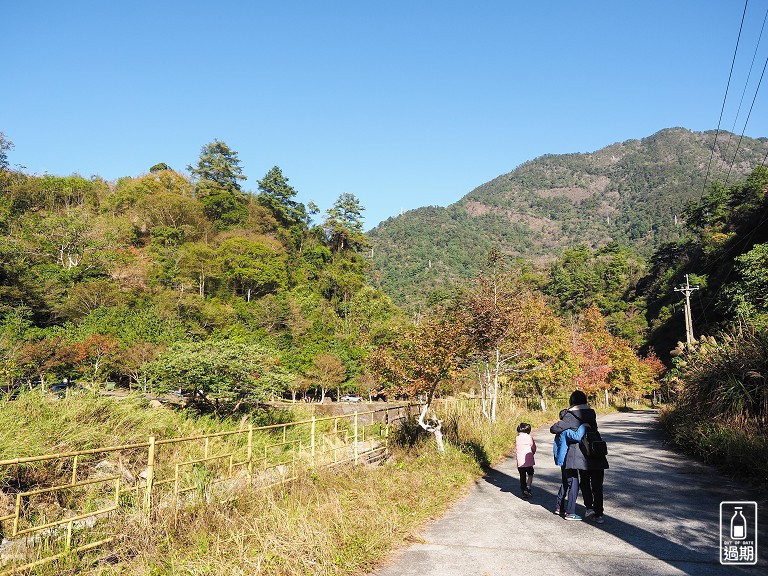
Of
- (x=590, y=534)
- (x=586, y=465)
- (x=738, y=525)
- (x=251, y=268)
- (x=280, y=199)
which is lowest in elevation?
(x=590, y=534)

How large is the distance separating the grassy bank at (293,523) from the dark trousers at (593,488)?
2.05 m

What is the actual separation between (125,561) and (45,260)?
5013 centimetres

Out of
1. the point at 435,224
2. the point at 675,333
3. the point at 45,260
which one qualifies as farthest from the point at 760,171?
the point at 435,224

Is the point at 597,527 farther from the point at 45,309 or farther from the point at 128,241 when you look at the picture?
the point at 128,241

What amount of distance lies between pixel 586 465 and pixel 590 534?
0.85m

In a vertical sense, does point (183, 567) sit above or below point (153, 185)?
below

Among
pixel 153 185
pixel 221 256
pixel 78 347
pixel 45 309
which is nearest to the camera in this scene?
pixel 78 347

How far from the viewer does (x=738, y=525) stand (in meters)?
5.61

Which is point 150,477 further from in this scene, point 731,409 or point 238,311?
point 238,311

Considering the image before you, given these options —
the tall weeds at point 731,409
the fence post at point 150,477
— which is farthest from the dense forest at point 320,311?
the fence post at point 150,477

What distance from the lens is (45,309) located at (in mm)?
35719

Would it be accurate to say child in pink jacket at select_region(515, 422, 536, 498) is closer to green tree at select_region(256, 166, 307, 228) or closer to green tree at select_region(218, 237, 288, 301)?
green tree at select_region(218, 237, 288, 301)

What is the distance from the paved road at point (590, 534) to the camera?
14.8 ft

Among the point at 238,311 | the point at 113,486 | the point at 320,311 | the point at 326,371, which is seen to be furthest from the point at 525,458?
the point at 320,311
